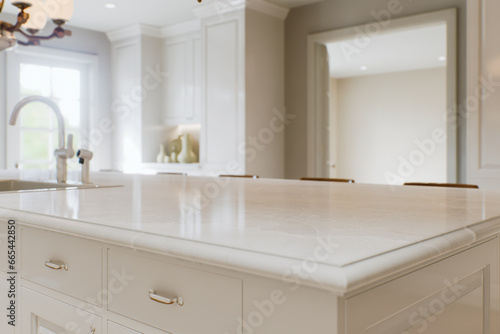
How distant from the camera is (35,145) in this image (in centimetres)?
481

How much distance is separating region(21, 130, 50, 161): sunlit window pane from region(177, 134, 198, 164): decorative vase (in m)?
1.44

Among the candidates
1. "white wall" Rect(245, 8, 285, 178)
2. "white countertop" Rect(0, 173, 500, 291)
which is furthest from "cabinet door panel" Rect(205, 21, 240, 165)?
"white countertop" Rect(0, 173, 500, 291)

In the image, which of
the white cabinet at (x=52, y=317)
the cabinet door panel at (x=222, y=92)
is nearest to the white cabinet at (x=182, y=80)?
the cabinet door panel at (x=222, y=92)

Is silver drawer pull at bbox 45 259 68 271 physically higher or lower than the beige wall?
lower

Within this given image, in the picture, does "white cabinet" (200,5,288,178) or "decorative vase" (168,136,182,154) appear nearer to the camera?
"white cabinet" (200,5,288,178)

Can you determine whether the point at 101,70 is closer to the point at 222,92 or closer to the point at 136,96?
the point at 136,96

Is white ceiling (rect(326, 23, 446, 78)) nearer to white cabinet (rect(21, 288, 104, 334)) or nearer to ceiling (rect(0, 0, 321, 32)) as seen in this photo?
ceiling (rect(0, 0, 321, 32))

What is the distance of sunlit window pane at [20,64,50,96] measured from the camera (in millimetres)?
4691

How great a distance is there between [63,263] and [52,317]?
0.12 meters

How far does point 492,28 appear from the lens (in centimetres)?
286

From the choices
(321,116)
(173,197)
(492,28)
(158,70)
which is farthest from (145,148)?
(173,197)

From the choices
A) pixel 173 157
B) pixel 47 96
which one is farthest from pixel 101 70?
pixel 173 157

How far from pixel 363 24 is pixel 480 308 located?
3.46m

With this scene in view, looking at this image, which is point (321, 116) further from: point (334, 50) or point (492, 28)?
point (334, 50)
